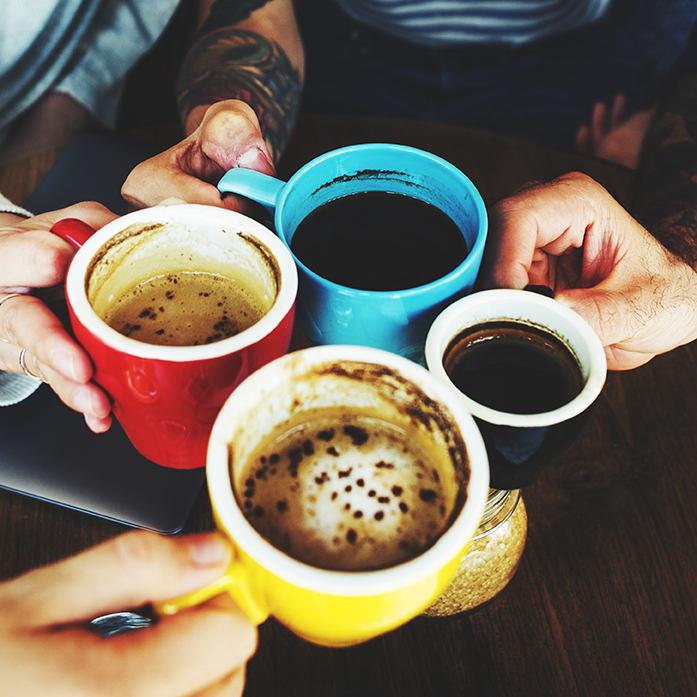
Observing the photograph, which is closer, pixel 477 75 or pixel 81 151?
pixel 81 151

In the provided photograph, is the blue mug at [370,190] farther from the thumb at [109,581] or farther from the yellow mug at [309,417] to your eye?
the thumb at [109,581]

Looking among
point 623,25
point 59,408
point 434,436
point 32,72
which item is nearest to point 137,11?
point 32,72

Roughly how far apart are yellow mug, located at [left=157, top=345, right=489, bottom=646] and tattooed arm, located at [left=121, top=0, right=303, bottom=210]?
1.11 feet

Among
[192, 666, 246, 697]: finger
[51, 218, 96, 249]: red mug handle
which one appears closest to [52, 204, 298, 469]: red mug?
[51, 218, 96, 249]: red mug handle

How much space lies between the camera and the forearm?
1.02 meters

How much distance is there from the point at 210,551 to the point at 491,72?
4.66 ft

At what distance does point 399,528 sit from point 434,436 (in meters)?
0.08

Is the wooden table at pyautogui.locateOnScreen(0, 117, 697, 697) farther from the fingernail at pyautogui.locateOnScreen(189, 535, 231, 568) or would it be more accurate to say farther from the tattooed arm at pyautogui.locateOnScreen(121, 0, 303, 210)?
the tattooed arm at pyautogui.locateOnScreen(121, 0, 303, 210)

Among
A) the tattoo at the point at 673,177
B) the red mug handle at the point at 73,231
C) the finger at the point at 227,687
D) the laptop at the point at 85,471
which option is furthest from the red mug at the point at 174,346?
the tattoo at the point at 673,177

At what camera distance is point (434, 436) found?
411mm

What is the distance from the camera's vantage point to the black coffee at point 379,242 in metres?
0.59

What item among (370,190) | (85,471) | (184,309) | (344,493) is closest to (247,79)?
(370,190)

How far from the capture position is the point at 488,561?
1.91ft

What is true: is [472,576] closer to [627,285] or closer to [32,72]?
[627,285]
